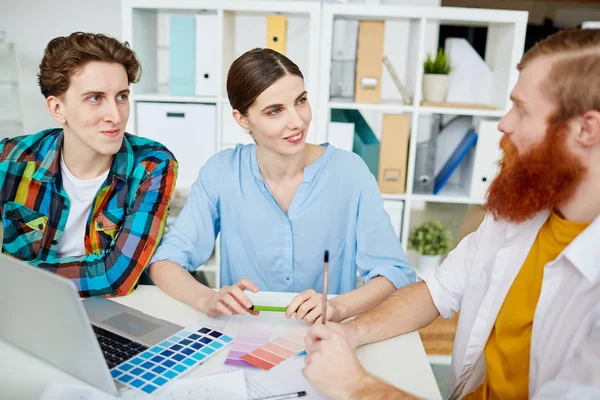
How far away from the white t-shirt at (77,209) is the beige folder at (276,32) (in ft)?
4.09

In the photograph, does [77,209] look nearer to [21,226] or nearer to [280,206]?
[21,226]

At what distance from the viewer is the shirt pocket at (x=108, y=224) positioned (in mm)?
1562

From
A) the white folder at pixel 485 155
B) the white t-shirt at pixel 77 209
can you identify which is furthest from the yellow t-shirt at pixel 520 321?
the white folder at pixel 485 155

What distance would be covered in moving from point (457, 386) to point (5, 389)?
39.4 inches

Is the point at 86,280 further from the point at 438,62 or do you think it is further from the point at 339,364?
the point at 438,62

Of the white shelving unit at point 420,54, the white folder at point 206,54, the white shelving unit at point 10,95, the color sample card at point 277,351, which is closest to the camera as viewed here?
the color sample card at point 277,351

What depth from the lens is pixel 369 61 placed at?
2.59 metres

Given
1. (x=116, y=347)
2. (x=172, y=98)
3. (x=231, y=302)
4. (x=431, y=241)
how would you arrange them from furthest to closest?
(x=431, y=241) → (x=172, y=98) → (x=231, y=302) → (x=116, y=347)

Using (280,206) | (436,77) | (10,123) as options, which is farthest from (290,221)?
(10,123)

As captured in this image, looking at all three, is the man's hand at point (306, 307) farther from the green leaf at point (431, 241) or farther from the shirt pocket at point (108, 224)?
the green leaf at point (431, 241)

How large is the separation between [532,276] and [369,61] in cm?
170

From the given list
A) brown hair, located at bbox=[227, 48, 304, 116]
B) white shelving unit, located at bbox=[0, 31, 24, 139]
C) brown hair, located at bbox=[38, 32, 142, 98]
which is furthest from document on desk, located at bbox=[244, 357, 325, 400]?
white shelving unit, located at bbox=[0, 31, 24, 139]

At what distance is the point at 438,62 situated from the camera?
8.86ft

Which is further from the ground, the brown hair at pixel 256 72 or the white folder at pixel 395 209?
the brown hair at pixel 256 72
